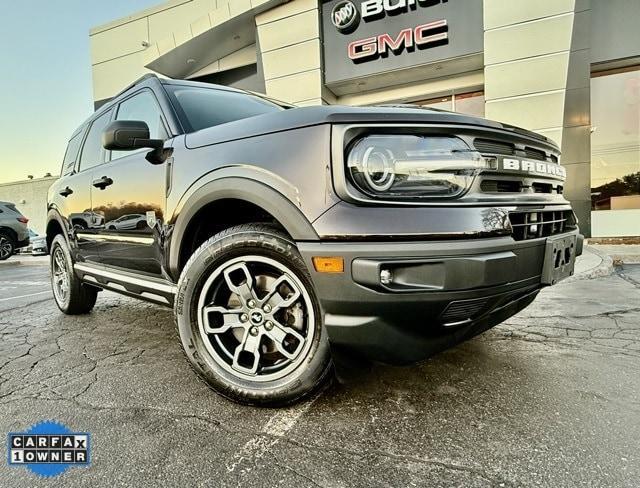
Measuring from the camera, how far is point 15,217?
13453 millimetres

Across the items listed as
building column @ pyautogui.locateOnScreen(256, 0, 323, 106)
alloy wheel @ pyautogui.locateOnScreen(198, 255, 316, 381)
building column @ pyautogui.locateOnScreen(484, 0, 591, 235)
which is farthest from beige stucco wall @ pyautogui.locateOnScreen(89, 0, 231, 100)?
alloy wheel @ pyautogui.locateOnScreen(198, 255, 316, 381)

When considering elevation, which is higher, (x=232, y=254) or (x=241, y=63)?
(x=241, y=63)

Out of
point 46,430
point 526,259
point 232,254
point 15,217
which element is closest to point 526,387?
point 526,259

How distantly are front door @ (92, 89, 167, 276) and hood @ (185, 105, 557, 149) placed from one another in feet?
2.18

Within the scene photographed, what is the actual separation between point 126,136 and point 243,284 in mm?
1072

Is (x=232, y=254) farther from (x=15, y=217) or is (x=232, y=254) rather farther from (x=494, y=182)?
(x=15, y=217)

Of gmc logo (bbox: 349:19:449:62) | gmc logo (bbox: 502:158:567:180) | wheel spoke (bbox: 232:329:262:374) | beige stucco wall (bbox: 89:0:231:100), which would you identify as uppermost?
beige stucco wall (bbox: 89:0:231:100)

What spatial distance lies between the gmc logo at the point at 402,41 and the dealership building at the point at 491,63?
24mm

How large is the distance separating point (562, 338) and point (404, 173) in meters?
2.10

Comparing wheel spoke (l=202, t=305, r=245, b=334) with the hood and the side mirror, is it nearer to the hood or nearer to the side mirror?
the hood

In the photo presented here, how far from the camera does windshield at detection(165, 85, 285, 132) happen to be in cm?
256

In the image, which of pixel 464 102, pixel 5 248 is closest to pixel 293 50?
pixel 464 102

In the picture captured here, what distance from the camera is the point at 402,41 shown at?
10.4 metres

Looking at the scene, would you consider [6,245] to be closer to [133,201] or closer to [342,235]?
[133,201]
